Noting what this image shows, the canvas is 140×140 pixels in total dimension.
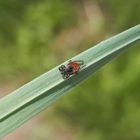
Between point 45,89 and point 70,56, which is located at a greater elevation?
point 45,89

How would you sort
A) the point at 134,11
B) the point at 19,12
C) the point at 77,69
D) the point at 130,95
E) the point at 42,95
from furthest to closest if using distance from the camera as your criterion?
the point at 19,12 < the point at 134,11 < the point at 130,95 < the point at 77,69 < the point at 42,95

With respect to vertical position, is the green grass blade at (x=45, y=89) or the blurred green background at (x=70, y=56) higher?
the green grass blade at (x=45, y=89)

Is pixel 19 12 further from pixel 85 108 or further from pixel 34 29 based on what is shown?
pixel 85 108

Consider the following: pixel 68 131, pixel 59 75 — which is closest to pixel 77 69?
pixel 59 75

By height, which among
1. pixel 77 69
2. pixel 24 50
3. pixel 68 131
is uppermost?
pixel 77 69

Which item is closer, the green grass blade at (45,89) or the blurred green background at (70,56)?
the green grass blade at (45,89)

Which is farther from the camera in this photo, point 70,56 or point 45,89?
point 70,56
